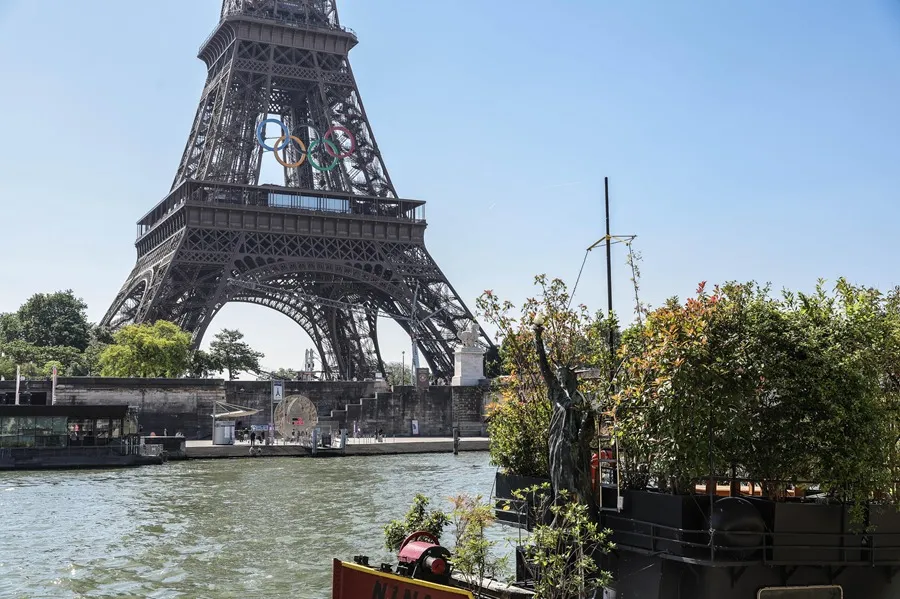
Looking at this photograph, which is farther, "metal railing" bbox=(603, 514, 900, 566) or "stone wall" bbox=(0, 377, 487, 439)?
"stone wall" bbox=(0, 377, 487, 439)

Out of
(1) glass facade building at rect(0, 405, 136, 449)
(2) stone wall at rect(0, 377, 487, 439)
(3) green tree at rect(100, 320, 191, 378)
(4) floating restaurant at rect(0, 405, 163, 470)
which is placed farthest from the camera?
(3) green tree at rect(100, 320, 191, 378)

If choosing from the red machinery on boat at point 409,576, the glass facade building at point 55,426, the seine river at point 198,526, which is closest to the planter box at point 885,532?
the red machinery on boat at point 409,576

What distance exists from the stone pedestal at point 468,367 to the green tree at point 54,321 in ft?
122

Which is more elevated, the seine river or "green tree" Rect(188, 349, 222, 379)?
"green tree" Rect(188, 349, 222, 379)

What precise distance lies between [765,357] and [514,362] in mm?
4693

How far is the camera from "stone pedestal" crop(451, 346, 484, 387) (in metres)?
74.0

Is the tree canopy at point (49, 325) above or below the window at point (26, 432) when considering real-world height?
above

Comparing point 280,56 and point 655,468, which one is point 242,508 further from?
point 280,56

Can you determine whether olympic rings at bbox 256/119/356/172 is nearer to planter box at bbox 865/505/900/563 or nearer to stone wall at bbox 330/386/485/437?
stone wall at bbox 330/386/485/437

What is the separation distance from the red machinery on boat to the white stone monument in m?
59.2

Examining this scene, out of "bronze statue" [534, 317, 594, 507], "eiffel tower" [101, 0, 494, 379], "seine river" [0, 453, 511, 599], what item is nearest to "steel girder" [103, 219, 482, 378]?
"eiffel tower" [101, 0, 494, 379]

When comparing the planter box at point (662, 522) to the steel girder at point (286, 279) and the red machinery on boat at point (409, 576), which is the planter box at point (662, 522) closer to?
the red machinery on boat at point (409, 576)

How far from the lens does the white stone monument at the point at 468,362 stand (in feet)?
243

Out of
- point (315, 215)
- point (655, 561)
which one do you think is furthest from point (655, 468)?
point (315, 215)
